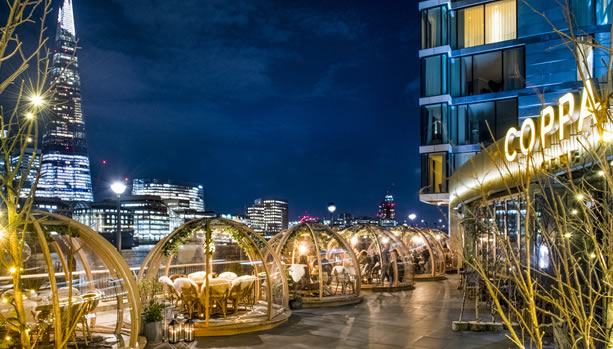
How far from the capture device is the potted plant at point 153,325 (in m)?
9.42

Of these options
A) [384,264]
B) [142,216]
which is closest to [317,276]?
[384,264]

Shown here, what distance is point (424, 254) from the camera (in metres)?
22.8

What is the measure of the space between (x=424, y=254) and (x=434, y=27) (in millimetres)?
14750

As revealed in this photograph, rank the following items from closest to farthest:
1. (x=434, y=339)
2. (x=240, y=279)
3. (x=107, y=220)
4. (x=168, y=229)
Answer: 1. (x=434, y=339)
2. (x=240, y=279)
3. (x=107, y=220)
4. (x=168, y=229)

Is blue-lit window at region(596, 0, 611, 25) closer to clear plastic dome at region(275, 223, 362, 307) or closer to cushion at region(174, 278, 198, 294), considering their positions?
clear plastic dome at region(275, 223, 362, 307)

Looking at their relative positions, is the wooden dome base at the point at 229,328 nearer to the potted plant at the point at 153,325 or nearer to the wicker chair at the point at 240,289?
the wicker chair at the point at 240,289

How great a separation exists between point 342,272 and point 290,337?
5.88 metres

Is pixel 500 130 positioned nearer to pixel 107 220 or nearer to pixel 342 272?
pixel 342 272

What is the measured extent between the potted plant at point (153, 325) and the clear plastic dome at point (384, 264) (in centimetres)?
939

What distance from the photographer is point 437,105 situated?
29.0 meters

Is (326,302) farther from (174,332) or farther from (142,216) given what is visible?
(142,216)

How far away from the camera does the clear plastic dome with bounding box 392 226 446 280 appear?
69.1ft

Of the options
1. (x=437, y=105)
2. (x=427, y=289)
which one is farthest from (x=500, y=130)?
(x=427, y=289)

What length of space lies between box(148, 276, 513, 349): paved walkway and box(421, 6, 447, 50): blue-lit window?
1924 cm
